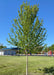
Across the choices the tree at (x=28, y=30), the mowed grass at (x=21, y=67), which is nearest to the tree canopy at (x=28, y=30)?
the tree at (x=28, y=30)

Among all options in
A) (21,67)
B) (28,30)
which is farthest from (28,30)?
(21,67)

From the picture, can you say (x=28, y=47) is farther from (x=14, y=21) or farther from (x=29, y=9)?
(x=29, y=9)

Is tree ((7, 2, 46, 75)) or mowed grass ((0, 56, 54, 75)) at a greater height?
tree ((7, 2, 46, 75))

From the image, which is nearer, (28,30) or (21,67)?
(28,30)

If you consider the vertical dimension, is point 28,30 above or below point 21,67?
above

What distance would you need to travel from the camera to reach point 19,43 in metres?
8.34

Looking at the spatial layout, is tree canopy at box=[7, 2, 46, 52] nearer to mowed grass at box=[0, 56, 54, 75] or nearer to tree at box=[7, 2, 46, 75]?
tree at box=[7, 2, 46, 75]

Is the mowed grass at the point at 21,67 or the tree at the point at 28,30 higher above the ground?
the tree at the point at 28,30

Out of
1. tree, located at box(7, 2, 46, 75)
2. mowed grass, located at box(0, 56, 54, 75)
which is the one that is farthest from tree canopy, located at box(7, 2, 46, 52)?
mowed grass, located at box(0, 56, 54, 75)

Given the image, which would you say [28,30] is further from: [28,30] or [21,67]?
[21,67]

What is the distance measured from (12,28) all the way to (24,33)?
53.4 inches

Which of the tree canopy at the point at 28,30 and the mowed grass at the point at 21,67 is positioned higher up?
the tree canopy at the point at 28,30

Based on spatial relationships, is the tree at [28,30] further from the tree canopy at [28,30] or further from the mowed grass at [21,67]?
the mowed grass at [21,67]

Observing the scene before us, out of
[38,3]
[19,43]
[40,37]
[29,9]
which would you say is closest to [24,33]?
[19,43]
